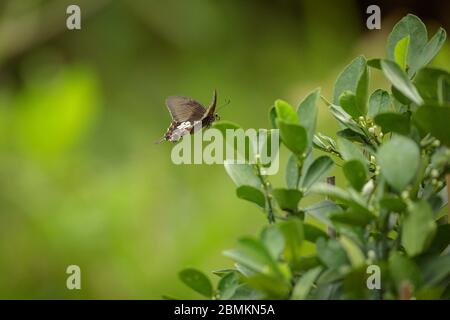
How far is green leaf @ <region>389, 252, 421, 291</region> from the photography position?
495mm

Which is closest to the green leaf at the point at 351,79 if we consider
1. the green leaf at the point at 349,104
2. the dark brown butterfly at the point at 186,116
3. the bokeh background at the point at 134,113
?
the green leaf at the point at 349,104

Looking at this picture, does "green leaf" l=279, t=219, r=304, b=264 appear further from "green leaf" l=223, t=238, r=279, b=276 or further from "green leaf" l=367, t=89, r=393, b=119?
"green leaf" l=367, t=89, r=393, b=119

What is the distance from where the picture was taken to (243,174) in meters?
0.61

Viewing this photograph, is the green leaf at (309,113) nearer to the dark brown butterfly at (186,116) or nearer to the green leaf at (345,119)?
the green leaf at (345,119)

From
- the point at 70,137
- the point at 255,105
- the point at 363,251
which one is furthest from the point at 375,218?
the point at 255,105

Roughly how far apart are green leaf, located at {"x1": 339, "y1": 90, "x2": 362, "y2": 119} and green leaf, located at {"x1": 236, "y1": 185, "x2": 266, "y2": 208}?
0.12 meters

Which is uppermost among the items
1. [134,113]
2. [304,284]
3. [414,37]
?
[134,113]

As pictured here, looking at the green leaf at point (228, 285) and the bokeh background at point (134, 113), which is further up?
the bokeh background at point (134, 113)

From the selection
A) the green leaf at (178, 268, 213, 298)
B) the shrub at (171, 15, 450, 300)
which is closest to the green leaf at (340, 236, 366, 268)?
the shrub at (171, 15, 450, 300)

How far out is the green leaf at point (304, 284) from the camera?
0.50 m

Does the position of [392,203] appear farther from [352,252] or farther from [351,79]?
[351,79]

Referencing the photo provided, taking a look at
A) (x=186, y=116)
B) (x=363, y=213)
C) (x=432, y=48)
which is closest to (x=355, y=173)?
(x=363, y=213)

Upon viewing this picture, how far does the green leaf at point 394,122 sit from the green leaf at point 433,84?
0.07ft

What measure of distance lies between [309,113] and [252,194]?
0.07m
